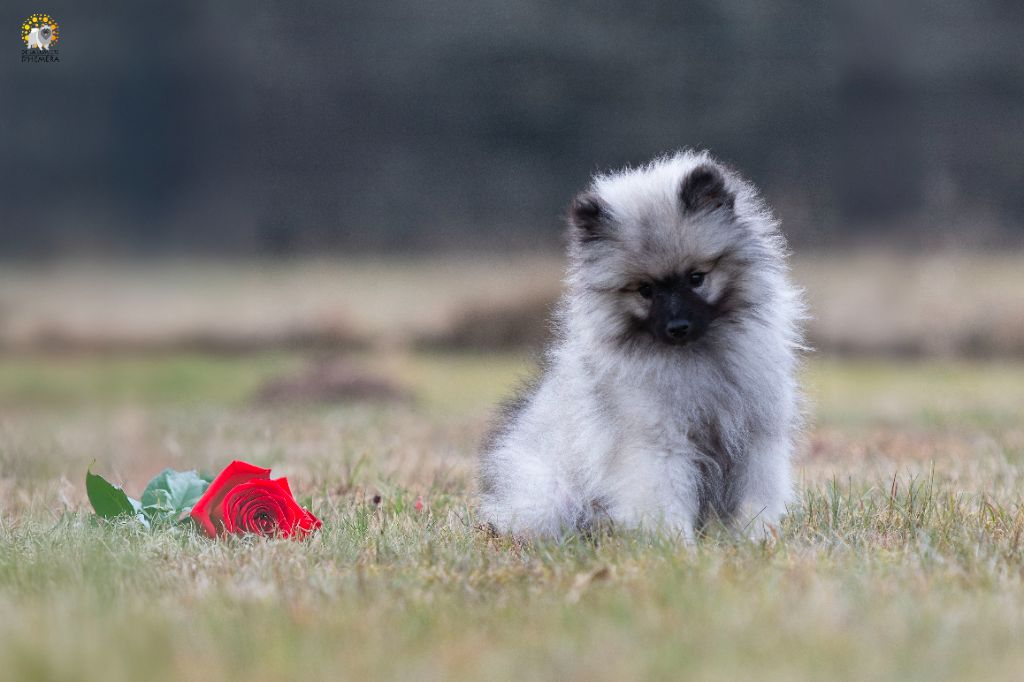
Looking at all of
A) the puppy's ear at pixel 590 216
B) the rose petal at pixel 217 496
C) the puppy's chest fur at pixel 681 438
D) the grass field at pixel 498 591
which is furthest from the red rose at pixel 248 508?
the puppy's ear at pixel 590 216

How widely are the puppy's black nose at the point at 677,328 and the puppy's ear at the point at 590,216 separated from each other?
463 mm

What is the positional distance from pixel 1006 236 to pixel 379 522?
468 inches

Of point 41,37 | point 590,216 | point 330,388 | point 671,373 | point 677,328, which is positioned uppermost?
point 41,37

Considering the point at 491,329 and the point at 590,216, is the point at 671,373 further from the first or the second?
the point at 491,329

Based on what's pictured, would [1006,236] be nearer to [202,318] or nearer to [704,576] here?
[202,318]

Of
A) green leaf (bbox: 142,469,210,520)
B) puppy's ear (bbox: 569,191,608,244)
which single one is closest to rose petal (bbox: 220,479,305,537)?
green leaf (bbox: 142,469,210,520)

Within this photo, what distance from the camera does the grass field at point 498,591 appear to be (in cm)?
256

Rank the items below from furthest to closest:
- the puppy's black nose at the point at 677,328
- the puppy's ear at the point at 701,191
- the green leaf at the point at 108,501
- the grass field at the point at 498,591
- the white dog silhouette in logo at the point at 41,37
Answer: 1. the white dog silhouette in logo at the point at 41,37
2. the green leaf at the point at 108,501
3. the puppy's ear at the point at 701,191
4. the puppy's black nose at the point at 677,328
5. the grass field at the point at 498,591

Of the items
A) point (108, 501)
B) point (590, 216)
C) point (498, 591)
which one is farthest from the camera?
point (108, 501)

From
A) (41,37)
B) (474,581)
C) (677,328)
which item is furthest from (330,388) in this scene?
(474,581)

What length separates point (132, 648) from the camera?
2570mm

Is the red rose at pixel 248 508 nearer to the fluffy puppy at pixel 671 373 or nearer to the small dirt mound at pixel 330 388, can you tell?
the fluffy puppy at pixel 671 373

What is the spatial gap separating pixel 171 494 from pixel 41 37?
23.4 ft

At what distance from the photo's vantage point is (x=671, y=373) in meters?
4.20
